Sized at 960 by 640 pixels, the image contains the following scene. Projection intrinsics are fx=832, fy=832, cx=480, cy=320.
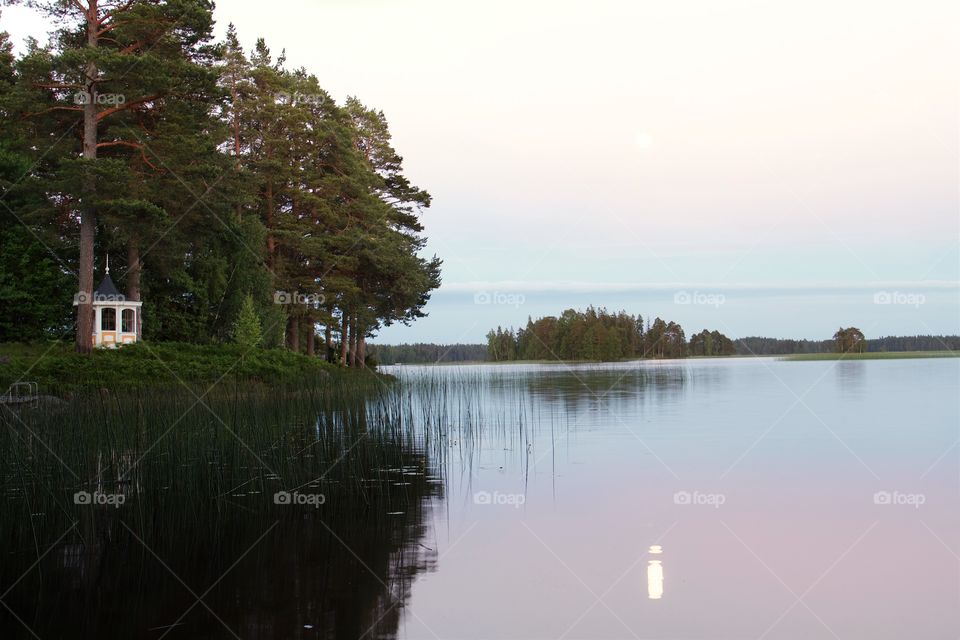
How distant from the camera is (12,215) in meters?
25.0

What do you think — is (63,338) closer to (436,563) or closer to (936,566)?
(436,563)

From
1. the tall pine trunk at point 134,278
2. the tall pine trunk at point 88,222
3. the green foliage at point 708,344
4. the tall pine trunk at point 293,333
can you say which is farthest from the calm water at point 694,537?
the green foliage at point 708,344

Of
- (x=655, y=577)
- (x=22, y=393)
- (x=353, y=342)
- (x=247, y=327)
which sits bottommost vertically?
(x=655, y=577)

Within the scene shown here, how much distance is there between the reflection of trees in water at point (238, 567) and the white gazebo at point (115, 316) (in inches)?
636

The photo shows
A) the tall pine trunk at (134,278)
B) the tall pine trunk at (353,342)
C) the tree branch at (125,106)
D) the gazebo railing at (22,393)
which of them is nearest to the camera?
the gazebo railing at (22,393)

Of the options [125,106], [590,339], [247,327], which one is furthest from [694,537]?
[590,339]

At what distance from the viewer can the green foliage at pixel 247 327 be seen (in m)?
25.3

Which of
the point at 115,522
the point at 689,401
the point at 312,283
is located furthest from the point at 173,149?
the point at 115,522

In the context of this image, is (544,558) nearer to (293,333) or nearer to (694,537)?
(694,537)

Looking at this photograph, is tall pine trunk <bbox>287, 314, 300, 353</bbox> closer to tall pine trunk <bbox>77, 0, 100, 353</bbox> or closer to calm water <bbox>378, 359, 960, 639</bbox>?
tall pine trunk <bbox>77, 0, 100, 353</bbox>

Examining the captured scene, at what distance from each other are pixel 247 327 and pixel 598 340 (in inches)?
2505

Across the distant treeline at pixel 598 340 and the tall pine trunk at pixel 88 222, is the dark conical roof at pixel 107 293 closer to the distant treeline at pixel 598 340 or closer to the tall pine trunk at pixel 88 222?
the tall pine trunk at pixel 88 222

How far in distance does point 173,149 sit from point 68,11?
4.63 m

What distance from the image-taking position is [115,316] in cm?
2334
